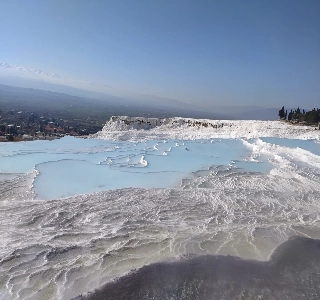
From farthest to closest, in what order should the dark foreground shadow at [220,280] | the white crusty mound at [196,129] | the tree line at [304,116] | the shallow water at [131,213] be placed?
the tree line at [304,116] → the white crusty mound at [196,129] → the shallow water at [131,213] → the dark foreground shadow at [220,280]

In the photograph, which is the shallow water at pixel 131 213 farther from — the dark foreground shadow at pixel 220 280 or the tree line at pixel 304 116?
the tree line at pixel 304 116

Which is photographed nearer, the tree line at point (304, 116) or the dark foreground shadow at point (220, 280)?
the dark foreground shadow at point (220, 280)

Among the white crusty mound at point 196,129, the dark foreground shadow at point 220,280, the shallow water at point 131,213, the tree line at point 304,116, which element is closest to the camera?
the dark foreground shadow at point 220,280

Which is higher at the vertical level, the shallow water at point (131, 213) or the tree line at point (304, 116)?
the tree line at point (304, 116)

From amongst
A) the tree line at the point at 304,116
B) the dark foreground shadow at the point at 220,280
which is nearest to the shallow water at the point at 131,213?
the dark foreground shadow at the point at 220,280

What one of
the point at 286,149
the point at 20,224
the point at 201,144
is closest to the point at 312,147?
the point at 286,149

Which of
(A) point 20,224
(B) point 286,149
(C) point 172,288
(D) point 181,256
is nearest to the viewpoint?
(C) point 172,288

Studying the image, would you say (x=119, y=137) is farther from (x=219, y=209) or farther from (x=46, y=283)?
(x=46, y=283)
